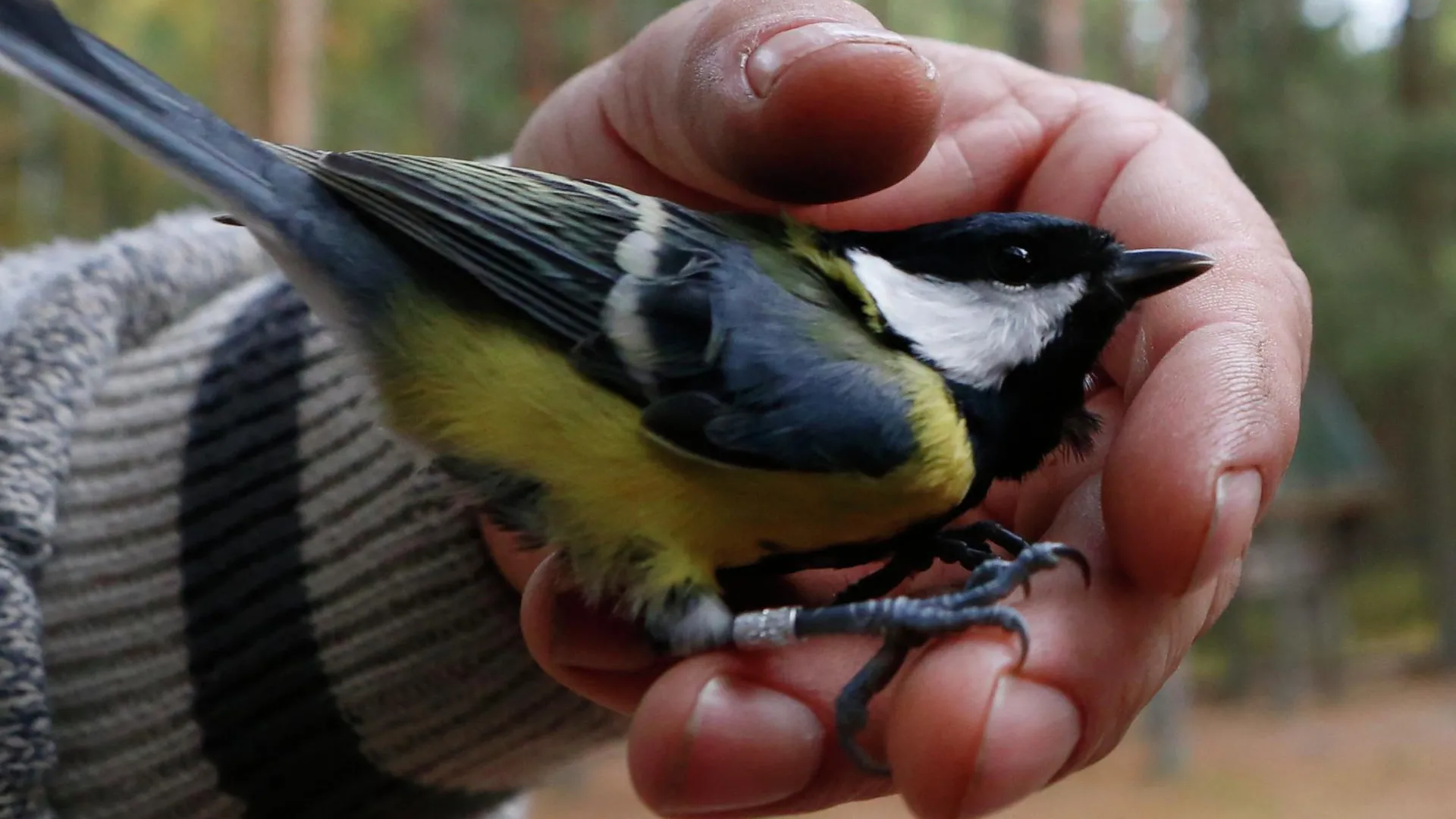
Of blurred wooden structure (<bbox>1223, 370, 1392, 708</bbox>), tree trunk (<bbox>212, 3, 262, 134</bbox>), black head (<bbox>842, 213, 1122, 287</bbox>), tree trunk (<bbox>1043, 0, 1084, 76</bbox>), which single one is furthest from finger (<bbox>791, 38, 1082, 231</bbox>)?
tree trunk (<bbox>212, 3, 262, 134</bbox>)

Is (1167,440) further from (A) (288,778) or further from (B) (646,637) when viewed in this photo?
(A) (288,778)

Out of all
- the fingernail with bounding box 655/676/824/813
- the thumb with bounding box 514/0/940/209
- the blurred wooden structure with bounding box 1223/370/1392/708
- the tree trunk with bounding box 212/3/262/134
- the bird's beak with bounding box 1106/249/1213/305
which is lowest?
the blurred wooden structure with bounding box 1223/370/1392/708

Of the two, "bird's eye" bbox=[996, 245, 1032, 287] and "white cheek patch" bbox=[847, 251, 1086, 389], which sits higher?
"bird's eye" bbox=[996, 245, 1032, 287]

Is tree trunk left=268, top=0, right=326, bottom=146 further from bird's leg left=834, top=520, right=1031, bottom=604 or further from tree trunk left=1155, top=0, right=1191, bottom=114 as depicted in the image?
bird's leg left=834, top=520, right=1031, bottom=604

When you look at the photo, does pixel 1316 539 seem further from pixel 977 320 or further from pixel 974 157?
pixel 977 320

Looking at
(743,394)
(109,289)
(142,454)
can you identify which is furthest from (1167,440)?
(109,289)

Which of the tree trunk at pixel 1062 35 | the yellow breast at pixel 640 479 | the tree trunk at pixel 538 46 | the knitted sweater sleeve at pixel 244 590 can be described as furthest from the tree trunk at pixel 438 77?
the yellow breast at pixel 640 479

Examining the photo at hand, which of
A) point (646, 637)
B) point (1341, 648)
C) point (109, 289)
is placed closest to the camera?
point (646, 637)

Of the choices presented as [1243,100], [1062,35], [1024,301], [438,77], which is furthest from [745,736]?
[1243,100]
